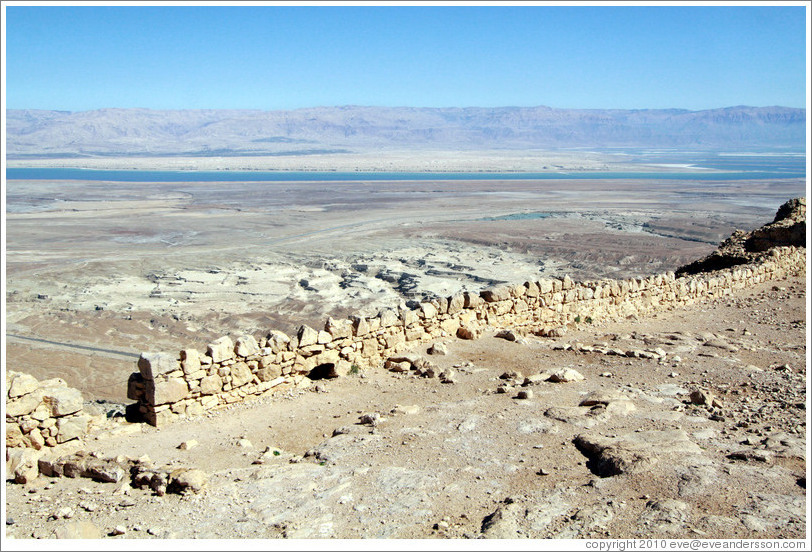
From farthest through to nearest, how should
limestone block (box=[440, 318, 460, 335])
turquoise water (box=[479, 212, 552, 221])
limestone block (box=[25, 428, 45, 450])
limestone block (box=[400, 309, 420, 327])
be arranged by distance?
turquoise water (box=[479, 212, 552, 221]) → limestone block (box=[440, 318, 460, 335]) → limestone block (box=[400, 309, 420, 327]) → limestone block (box=[25, 428, 45, 450])

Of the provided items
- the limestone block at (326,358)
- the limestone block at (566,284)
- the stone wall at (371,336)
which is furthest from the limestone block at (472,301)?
the limestone block at (326,358)

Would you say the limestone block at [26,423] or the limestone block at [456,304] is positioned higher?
the limestone block at [456,304]

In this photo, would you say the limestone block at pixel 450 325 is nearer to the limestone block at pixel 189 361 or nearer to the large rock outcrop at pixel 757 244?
the limestone block at pixel 189 361

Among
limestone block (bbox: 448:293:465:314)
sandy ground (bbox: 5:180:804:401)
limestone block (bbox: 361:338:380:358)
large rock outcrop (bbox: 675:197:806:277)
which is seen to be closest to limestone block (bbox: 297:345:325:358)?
limestone block (bbox: 361:338:380:358)

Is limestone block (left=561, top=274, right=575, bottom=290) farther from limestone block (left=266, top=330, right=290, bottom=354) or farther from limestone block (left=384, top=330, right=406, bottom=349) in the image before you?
limestone block (left=266, top=330, right=290, bottom=354)

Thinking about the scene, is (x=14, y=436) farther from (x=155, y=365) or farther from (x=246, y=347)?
(x=246, y=347)
